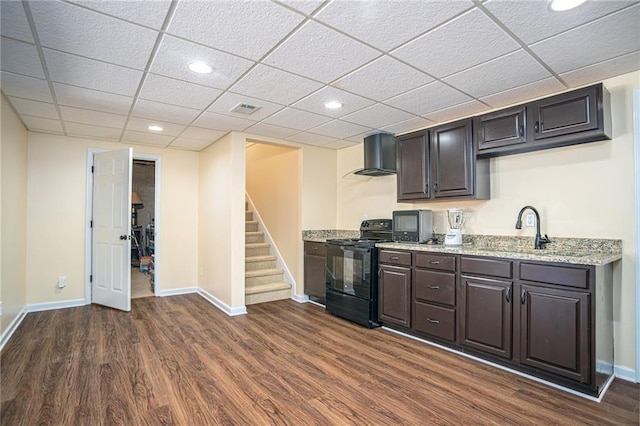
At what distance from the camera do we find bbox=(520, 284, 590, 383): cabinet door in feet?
7.39

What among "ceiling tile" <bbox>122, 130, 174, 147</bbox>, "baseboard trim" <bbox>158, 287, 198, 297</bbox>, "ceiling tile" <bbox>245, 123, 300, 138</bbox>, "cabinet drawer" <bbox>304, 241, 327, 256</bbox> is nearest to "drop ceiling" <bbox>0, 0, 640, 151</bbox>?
"ceiling tile" <bbox>245, 123, 300, 138</bbox>

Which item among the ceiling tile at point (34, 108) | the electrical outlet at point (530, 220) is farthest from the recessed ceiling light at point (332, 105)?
the ceiling tile at point (34, 108)

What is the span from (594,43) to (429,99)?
3.96ft

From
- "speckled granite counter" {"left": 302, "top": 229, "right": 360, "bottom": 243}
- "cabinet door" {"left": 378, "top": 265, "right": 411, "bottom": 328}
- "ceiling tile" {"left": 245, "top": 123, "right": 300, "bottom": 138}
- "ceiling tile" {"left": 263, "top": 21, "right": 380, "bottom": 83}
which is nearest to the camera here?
"ceiling tile" {"left": 263, "top": 21, "right": 380, "bottom": 83}

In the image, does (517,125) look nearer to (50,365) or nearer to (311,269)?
(311,269)

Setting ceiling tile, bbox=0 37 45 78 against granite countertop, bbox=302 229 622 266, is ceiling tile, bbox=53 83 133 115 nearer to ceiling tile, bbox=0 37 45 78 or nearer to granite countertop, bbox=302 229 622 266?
ceiling tile, bbox=0 37 45 78

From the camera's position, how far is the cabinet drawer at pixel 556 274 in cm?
225

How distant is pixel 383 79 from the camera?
2625 millimetres

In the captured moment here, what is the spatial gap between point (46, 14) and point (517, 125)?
3.47 meters

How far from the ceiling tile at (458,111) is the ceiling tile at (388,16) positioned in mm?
1442

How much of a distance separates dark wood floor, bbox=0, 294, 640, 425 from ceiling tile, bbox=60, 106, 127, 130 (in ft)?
7.67

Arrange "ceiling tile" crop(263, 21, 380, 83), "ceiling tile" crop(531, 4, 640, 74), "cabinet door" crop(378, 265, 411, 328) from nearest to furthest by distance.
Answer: "ceiling tile" crop(531, 4, 640, 74)
"ceiling tile" crop(263, 21, 380, 83)
"cabinet door" crop(378, 265, 411, 328)

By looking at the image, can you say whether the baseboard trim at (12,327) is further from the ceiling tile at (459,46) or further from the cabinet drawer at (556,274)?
the cabinet drawer at (556,274)

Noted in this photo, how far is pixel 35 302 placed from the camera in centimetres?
428
